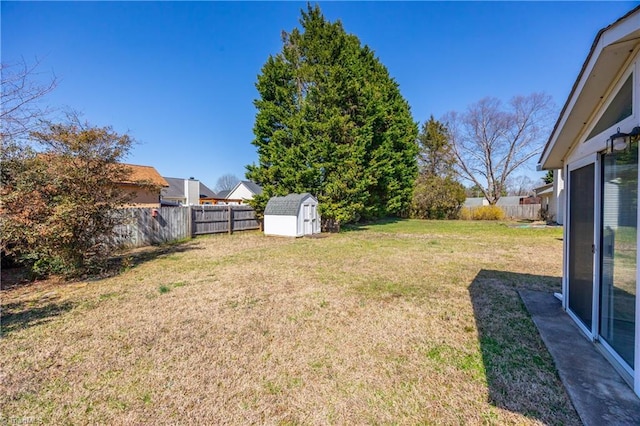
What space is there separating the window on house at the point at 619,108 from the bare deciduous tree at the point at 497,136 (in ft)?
89.9

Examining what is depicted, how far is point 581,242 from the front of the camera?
3518mm

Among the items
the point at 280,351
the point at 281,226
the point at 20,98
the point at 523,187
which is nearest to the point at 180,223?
the point at 281,226

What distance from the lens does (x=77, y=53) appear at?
21.3 feet

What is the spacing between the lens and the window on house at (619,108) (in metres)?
2.44

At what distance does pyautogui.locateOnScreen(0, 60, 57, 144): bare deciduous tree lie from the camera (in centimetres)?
473

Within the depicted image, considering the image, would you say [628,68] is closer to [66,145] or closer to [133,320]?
[133,320]

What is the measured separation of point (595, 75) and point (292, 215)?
11.2 m

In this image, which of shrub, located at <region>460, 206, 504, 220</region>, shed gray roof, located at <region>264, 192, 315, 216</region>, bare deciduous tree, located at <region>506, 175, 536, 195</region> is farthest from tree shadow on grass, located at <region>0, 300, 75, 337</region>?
bare deciduous tree, located at <region>506, 175, 536, 195</region>

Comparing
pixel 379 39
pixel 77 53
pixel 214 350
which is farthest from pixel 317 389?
pixel 379 39

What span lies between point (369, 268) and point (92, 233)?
21.8 feet

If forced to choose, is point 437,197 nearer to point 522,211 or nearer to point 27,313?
point 522,211

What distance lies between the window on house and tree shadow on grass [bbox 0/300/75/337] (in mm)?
7391

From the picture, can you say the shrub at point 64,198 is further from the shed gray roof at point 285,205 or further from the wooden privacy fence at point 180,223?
the shed gray roof at point 285,205

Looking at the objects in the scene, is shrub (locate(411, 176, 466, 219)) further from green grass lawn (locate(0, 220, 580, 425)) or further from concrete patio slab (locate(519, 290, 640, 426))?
concrete patio slab (locate(519, 290, 640, 426))
